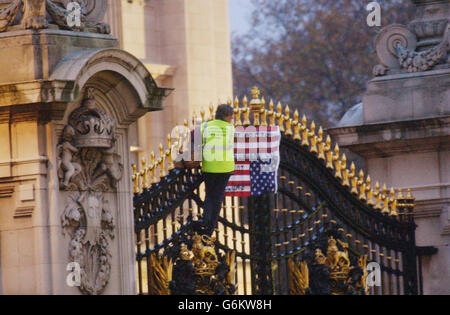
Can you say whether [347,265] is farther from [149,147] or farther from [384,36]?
[149,147]

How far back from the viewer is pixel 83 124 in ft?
42.2

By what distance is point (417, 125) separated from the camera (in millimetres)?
16781

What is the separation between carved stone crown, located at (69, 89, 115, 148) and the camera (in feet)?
42.1

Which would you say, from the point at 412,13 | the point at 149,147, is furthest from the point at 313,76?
the point at 149,147

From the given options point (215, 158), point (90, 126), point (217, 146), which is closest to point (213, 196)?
point (215, 158)

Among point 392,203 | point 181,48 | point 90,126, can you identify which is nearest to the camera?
point 90,126

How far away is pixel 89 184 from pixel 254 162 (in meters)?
2.52

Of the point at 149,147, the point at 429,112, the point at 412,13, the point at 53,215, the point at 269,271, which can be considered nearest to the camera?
the point at 53,215

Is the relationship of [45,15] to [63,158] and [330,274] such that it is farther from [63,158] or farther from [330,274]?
[330,274]

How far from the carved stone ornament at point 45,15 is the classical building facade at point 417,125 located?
4.59 metres

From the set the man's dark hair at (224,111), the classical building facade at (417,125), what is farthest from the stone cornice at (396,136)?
the man's dark hair at (224,111)

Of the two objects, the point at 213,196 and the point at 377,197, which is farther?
the point at 377,197

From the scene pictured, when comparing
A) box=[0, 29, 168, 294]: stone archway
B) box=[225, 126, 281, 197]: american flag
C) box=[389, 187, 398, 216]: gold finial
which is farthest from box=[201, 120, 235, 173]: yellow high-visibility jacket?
box=[389, 187, 398, 216]: gold finial
